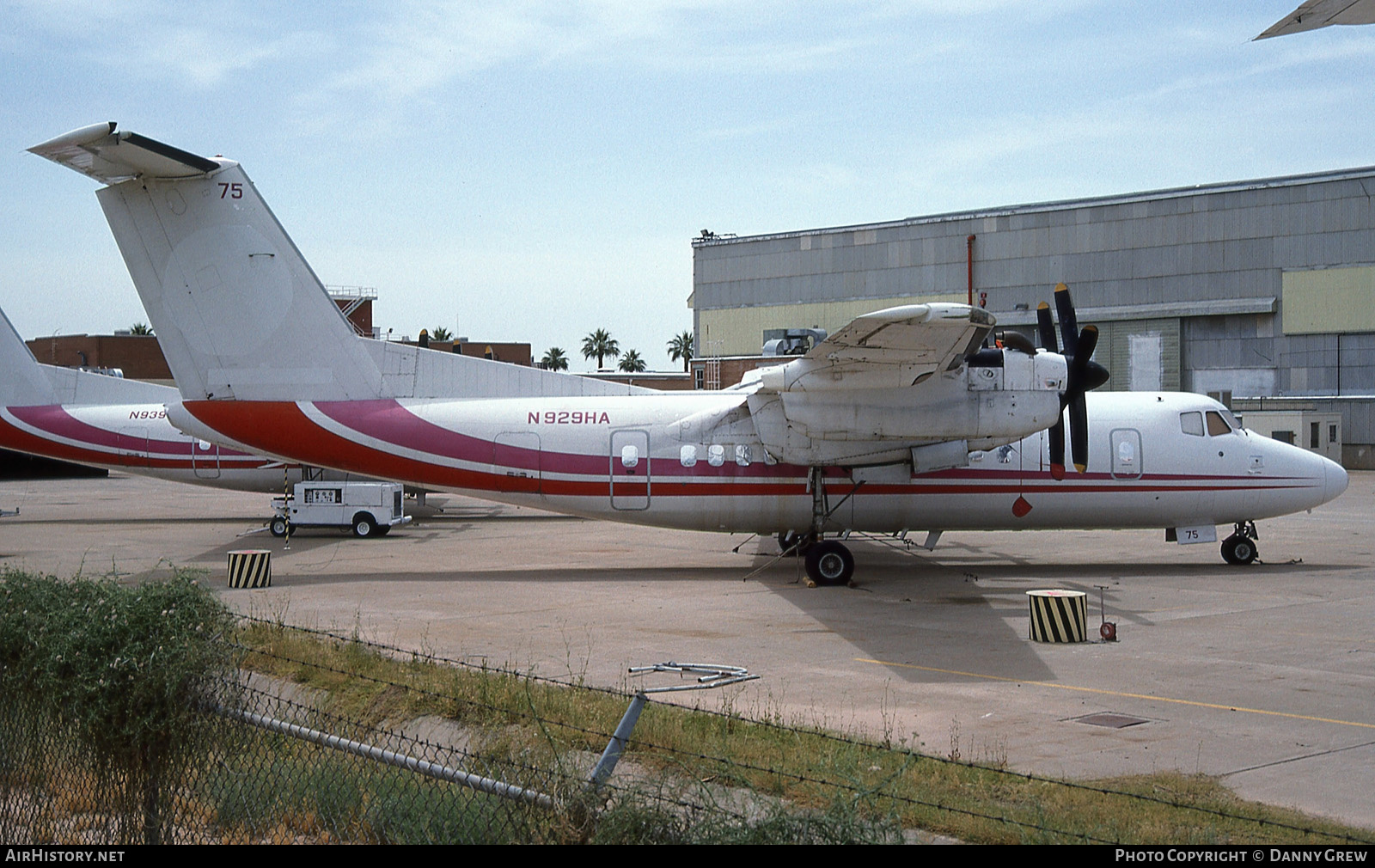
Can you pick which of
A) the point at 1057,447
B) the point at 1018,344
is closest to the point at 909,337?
the point at 1018,344

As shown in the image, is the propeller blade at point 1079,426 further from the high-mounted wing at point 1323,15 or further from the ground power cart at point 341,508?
the ground power cart at point 341,508

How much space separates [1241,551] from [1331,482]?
83.0 inches

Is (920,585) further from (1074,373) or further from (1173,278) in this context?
(1173,278)

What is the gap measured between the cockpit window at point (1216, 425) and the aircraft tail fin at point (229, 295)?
48.8 ft

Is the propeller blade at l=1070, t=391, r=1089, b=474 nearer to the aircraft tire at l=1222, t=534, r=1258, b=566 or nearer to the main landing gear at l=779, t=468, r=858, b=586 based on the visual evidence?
the main landing gear at l=779, t=468, r=858, b=586

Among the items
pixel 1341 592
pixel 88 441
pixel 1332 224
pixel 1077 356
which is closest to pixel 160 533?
pixel 88 441

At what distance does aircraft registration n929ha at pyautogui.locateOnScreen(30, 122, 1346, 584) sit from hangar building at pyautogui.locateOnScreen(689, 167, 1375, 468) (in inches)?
1319

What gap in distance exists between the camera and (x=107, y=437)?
32.3m

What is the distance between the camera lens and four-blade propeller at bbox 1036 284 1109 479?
19.0 m

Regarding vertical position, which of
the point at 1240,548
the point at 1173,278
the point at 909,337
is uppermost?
the point at 1173,278

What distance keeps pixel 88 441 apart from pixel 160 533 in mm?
3958

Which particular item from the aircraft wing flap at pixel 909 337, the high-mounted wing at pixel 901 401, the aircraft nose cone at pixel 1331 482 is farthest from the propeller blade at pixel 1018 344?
the aircraft nose cone at pixel 1331 482

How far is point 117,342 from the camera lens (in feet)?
236
